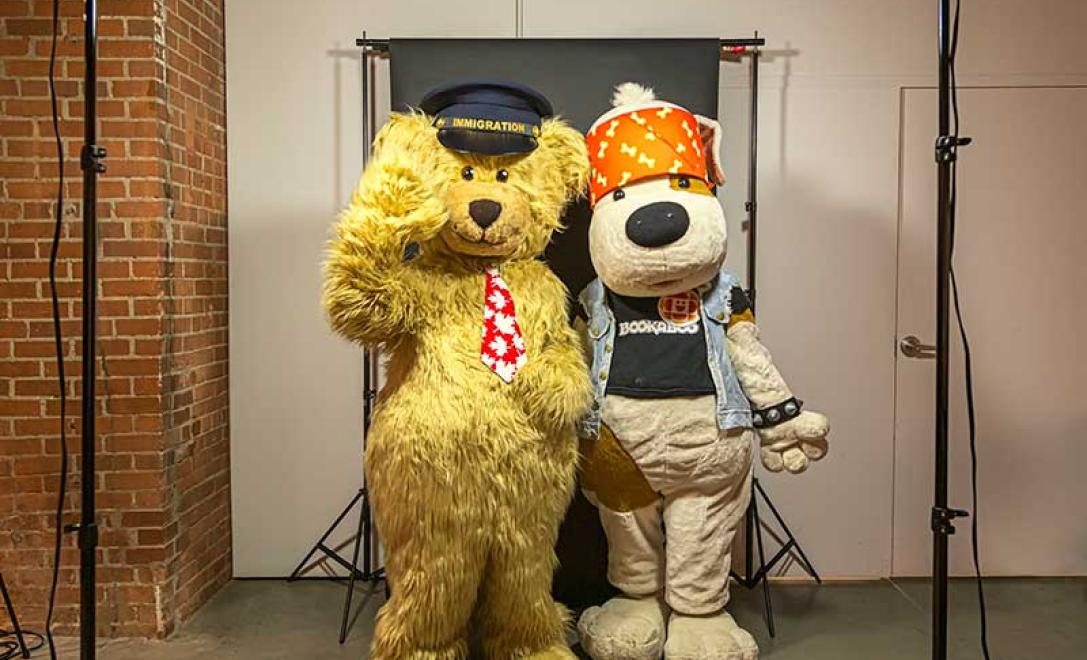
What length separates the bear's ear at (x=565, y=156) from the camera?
253 cm

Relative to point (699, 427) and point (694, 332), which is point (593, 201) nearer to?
point (694, 332)

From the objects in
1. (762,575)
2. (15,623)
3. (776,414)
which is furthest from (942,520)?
(15,623)

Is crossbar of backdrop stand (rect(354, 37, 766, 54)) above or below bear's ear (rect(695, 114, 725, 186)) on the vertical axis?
above

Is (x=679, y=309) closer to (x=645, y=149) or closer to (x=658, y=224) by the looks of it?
(x=658, y=224)

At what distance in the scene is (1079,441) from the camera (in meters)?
3.34

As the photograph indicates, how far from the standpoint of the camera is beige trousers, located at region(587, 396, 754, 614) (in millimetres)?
2488

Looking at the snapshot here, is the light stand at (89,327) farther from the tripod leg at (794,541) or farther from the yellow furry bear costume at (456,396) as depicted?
the tripod leg at (794,541)

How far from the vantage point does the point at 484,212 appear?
233cm

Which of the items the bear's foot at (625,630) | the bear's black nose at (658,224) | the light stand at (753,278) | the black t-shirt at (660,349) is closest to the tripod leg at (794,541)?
the light stand at (753,278)

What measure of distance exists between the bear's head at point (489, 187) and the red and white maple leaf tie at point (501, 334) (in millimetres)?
105

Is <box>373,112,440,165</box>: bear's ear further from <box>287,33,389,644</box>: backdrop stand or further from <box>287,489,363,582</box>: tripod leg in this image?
<box>287,489,363,582</box>: tripod leg

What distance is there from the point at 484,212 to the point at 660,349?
61cm

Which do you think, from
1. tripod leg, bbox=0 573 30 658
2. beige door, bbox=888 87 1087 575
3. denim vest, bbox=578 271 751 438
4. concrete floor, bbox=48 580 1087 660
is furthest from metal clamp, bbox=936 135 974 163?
tripod leg, bbox=0 573 30 658

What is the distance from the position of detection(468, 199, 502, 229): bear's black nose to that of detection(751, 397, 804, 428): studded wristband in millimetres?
916
